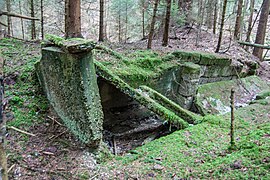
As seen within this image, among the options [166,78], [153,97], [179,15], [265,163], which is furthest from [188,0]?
[265,163]

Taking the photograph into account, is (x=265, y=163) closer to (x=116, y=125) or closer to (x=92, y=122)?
A: (x=92, y=122)

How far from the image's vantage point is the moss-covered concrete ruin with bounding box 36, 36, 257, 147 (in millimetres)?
3766

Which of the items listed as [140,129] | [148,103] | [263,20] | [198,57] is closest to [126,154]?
[148,103]

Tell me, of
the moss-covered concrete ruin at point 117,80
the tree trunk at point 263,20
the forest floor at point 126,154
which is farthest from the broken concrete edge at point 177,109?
the tree trunk at point 263,20

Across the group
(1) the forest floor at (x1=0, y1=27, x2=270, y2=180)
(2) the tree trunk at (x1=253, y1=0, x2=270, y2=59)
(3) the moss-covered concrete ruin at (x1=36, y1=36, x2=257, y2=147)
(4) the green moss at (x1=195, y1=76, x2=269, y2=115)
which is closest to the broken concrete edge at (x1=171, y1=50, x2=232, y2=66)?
(3) the moss-covered concrete ruin at (x1=36, y1=36, x2=257, y2=147)

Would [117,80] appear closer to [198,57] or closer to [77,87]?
[77,87]

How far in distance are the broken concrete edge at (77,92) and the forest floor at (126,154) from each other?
31 centimetres

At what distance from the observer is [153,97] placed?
19.2 feet

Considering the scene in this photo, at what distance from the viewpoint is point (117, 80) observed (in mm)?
5242

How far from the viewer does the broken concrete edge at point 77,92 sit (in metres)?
3.67

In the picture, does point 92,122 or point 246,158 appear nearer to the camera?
point 246,158

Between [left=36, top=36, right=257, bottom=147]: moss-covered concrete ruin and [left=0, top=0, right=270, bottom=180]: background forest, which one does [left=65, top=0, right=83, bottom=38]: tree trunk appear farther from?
[left=36, top=36, right=257, bottom=147]: moss-covered concrete ruin

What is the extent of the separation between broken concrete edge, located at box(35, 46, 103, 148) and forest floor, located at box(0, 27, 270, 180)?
12.1 inches

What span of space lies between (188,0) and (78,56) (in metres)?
12.4
